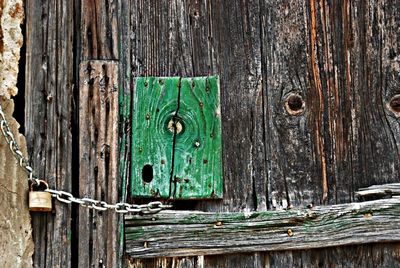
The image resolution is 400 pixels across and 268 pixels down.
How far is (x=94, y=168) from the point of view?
8.91 ft

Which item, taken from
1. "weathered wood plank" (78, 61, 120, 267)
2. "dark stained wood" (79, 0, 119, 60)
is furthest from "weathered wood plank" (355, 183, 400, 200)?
"dark stained wood" (79, 0, 119, 60)

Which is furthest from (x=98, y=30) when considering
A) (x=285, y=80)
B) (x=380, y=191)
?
(x=380, y=191)

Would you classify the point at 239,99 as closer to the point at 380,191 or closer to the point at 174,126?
the point at 174,126

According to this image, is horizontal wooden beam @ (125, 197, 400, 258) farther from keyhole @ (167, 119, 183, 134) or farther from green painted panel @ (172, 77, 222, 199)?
keyhole @ (167, 119, 183, 134)

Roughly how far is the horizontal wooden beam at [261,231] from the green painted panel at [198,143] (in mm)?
99

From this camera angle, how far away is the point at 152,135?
8.97 feet

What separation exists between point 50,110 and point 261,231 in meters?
0.86

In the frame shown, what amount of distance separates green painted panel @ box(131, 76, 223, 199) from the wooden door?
41 millimetres

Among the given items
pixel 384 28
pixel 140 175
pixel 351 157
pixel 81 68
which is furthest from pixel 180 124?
pixel 384 28

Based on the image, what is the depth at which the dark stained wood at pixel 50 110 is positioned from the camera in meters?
2.69

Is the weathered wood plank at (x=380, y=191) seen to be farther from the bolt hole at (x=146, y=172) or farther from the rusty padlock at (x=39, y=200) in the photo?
the rusty padlock at (x=39, y=200)

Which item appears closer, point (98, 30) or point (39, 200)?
point (39, 200)

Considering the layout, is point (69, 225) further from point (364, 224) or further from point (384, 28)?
point (384, 28)

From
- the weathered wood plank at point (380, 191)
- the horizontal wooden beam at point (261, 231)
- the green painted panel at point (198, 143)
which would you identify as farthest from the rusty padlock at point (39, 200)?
the weathered wood plank at point (380, 191)
